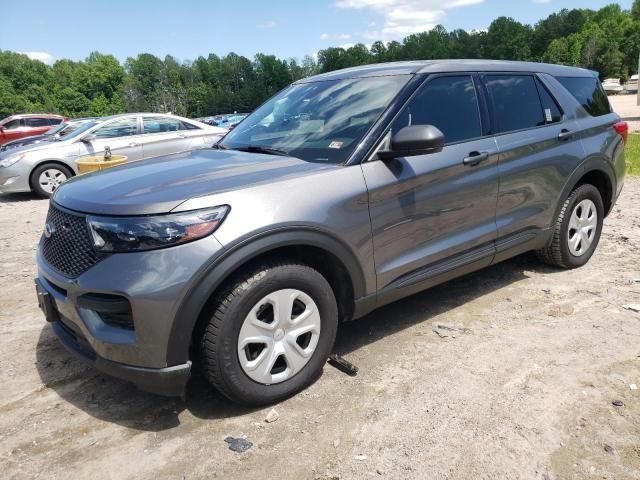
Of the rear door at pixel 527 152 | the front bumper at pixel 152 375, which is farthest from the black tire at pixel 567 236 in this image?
the front bumper at pixel 152 375

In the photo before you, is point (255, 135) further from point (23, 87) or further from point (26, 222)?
point (23, 87)

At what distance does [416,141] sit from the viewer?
117 inches

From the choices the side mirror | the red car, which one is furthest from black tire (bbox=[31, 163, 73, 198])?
the red car

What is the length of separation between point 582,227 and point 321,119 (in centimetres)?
273

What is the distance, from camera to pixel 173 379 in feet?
8.25

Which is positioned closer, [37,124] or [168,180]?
[168,180]

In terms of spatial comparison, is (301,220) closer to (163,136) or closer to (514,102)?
(514,102)

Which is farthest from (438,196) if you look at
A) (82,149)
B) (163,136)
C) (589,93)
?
(82,149)

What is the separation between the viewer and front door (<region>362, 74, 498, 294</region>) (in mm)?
3143

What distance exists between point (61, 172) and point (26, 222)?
2248 mm

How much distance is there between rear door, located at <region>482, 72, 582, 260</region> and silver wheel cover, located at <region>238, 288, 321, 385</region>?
5.68ft

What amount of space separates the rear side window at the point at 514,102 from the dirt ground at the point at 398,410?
4.57 feet

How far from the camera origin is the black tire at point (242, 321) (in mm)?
2564

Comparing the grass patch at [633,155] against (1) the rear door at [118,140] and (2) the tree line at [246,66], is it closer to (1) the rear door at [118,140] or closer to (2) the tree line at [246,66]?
(1) the rear door at [118,140]
